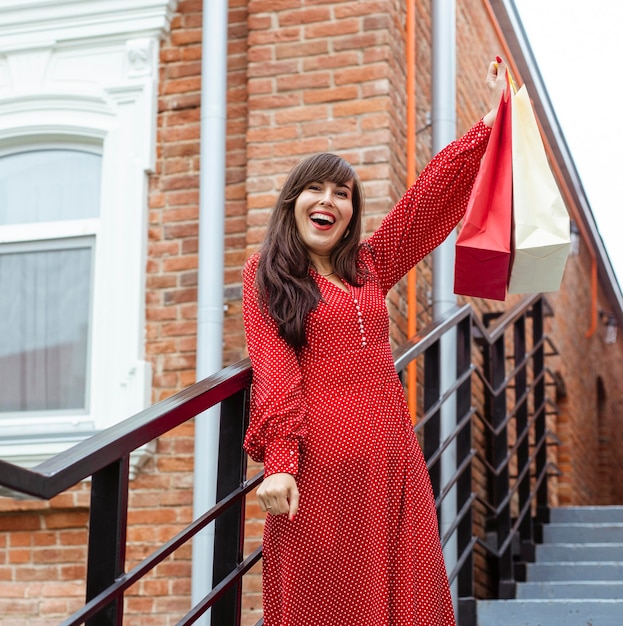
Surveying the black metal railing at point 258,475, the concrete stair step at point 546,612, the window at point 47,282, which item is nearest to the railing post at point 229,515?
the black metal railing at point 258,475

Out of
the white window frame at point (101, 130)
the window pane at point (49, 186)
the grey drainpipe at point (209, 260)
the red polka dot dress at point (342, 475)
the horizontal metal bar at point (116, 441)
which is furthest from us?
the window pane at point (49, 186)

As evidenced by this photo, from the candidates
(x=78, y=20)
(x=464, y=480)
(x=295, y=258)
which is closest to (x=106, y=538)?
(x=295, y=258)

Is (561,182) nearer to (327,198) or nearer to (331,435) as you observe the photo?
(327,198)

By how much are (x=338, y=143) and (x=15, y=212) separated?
170cm

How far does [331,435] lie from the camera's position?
252 cm

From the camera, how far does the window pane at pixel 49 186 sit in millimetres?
5223

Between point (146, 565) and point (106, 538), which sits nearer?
point (106, 538)

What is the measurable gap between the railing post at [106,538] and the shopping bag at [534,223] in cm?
120

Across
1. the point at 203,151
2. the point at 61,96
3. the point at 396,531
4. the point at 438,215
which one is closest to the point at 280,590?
the point at 396,531

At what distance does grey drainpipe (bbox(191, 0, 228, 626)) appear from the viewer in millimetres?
4250

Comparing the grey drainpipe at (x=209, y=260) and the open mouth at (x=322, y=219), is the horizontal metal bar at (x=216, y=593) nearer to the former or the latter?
the open mouth at (x=322, y=219)

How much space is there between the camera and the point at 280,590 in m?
2.56

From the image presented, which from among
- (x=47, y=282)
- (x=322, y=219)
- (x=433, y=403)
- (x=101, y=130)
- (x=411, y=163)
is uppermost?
(x=101, y=130)

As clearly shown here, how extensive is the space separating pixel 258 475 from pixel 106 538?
0.69m
